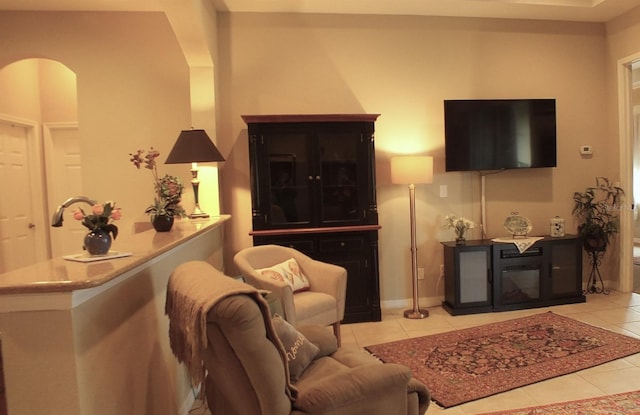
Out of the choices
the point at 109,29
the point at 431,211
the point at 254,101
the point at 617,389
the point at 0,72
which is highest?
the point at 109,29

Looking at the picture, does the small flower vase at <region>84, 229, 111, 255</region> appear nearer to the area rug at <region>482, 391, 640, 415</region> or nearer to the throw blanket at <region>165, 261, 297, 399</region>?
the throw blanket at <region>165, 261, 297, 399</region>

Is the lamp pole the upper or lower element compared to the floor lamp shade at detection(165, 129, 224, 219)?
lower

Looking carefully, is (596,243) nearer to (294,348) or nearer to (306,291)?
(306,291)

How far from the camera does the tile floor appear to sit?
8.05 ft

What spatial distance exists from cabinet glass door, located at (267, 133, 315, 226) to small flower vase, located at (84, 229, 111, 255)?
2.15 metres

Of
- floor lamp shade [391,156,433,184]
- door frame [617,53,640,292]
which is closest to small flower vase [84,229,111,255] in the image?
floor lamp shade [391,156,433,184]

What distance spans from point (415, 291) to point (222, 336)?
289cm

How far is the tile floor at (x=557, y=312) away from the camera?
2.46m

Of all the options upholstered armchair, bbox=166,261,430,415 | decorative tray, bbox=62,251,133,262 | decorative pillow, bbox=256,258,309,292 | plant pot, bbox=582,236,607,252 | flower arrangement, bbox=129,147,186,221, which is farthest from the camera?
plant pot, bbox=582,236,607,252

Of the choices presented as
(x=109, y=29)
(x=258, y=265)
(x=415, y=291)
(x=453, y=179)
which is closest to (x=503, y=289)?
(x=415, y=291)

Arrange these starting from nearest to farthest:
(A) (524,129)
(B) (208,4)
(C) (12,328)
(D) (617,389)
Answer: (C) (12,328), (D) (617,389), (B) (208,4), (A) (524,129)

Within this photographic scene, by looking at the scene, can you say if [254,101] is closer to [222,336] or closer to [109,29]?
[109,29]

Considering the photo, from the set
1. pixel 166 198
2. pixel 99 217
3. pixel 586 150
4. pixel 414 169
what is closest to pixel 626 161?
pixel 586 150

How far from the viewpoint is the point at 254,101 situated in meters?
4.09
